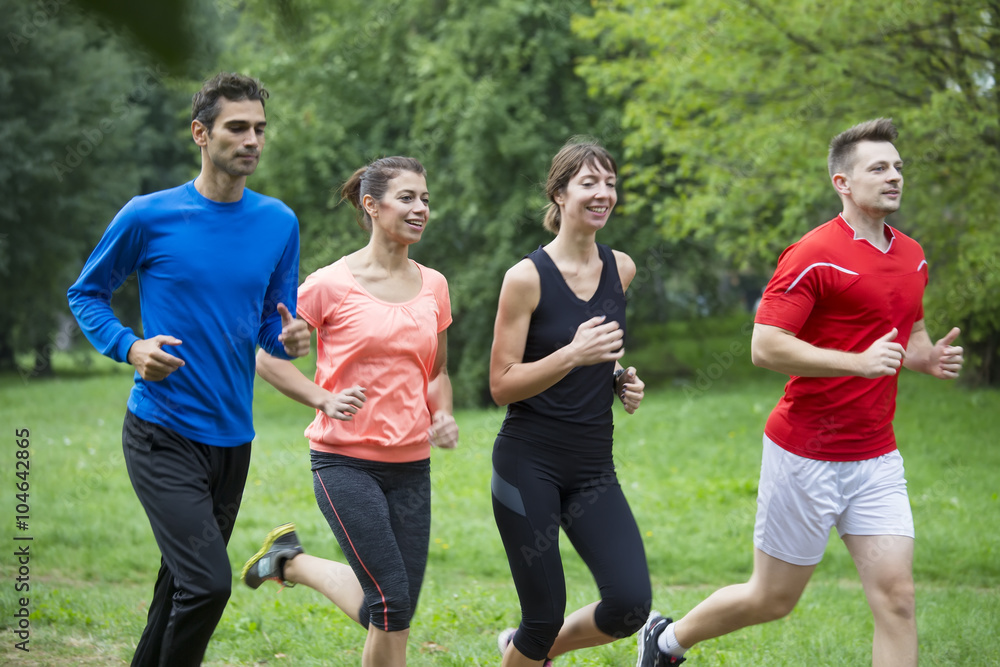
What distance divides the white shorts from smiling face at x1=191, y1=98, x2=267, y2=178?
97.4 inches

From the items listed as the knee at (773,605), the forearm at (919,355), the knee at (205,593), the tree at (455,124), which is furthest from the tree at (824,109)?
the knee at (205,593)

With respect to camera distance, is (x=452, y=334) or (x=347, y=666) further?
(x=452, y=334)

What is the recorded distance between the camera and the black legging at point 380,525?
152 inches

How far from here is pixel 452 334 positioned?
62.5ft

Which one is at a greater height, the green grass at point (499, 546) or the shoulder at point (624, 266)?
the shoulder at point (624, 266)

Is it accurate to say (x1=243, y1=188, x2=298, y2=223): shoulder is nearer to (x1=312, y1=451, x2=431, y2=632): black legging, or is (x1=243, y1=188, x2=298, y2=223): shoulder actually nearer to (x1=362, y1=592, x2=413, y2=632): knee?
(x1=312, y1=451, x2=431, y2=632): black legging

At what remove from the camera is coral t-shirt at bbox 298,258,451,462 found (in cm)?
398

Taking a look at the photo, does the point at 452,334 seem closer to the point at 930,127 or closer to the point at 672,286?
the point at 672,286

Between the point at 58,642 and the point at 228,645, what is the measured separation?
0.91 metres

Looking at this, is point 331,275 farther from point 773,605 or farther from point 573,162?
point 773,605

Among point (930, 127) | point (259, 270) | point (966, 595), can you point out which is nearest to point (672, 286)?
point (930, 127)

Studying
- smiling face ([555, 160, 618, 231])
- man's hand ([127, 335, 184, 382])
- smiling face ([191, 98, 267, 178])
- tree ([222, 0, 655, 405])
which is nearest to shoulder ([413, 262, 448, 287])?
smiling face ([555, 160, 618, 231])

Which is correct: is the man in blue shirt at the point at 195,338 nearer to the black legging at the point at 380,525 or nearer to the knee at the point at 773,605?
the black legging at the point at 380,525

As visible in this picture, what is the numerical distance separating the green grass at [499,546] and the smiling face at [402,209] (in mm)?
2283
